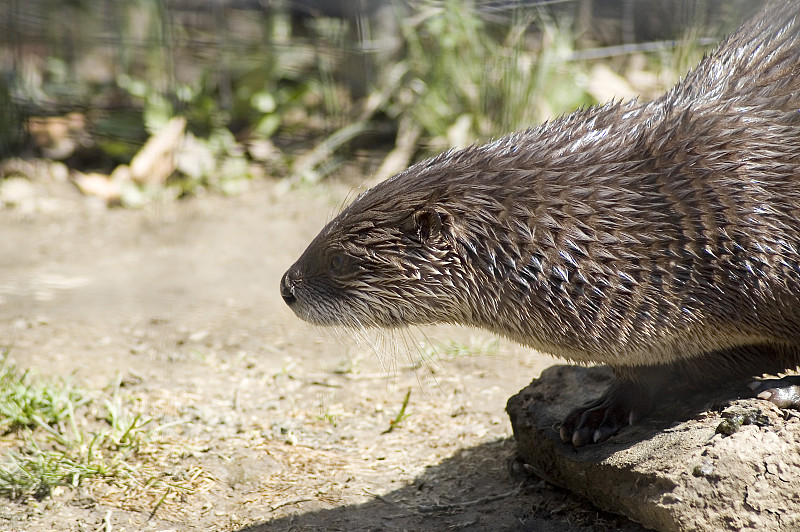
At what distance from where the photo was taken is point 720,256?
2453mm

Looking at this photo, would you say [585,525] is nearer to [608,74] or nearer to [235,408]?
[235,408]

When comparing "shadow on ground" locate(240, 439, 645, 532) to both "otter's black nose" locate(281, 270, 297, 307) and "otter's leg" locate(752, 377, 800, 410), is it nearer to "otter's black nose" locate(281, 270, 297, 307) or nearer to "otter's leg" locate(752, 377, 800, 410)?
"otter's leg" locate(752, 377, 800, 410)

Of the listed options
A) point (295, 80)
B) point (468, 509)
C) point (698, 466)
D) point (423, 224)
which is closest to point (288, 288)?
point (423, 224)

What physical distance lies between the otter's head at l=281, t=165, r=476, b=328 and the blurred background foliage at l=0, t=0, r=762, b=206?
3432mm

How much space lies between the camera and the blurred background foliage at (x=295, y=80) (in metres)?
6.37

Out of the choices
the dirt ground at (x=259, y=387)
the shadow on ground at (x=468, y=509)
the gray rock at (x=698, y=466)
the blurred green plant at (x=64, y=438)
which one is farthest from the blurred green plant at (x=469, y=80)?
the gray rock at (x=698, y=466)

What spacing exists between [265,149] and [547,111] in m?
2.13

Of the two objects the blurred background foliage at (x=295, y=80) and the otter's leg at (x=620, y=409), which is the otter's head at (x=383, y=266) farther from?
the blurred background foliage at (x=295, y=80)

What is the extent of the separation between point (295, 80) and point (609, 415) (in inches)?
193

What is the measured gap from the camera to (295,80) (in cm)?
714

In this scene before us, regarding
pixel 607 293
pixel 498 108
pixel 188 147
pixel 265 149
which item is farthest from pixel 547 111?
pixel 607 293

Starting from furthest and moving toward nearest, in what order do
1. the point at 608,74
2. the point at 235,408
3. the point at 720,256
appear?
the point at 608,74, the point at 235,408, the point at 720,256

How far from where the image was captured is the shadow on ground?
9.39ft

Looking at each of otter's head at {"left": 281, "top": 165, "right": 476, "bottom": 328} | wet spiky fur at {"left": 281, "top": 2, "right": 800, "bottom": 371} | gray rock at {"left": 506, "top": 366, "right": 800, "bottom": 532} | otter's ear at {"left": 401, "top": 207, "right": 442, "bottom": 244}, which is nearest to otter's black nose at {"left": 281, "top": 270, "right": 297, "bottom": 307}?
otter's head at {"left": 281, "top": 165, "right": 476, "bottom": 328}
